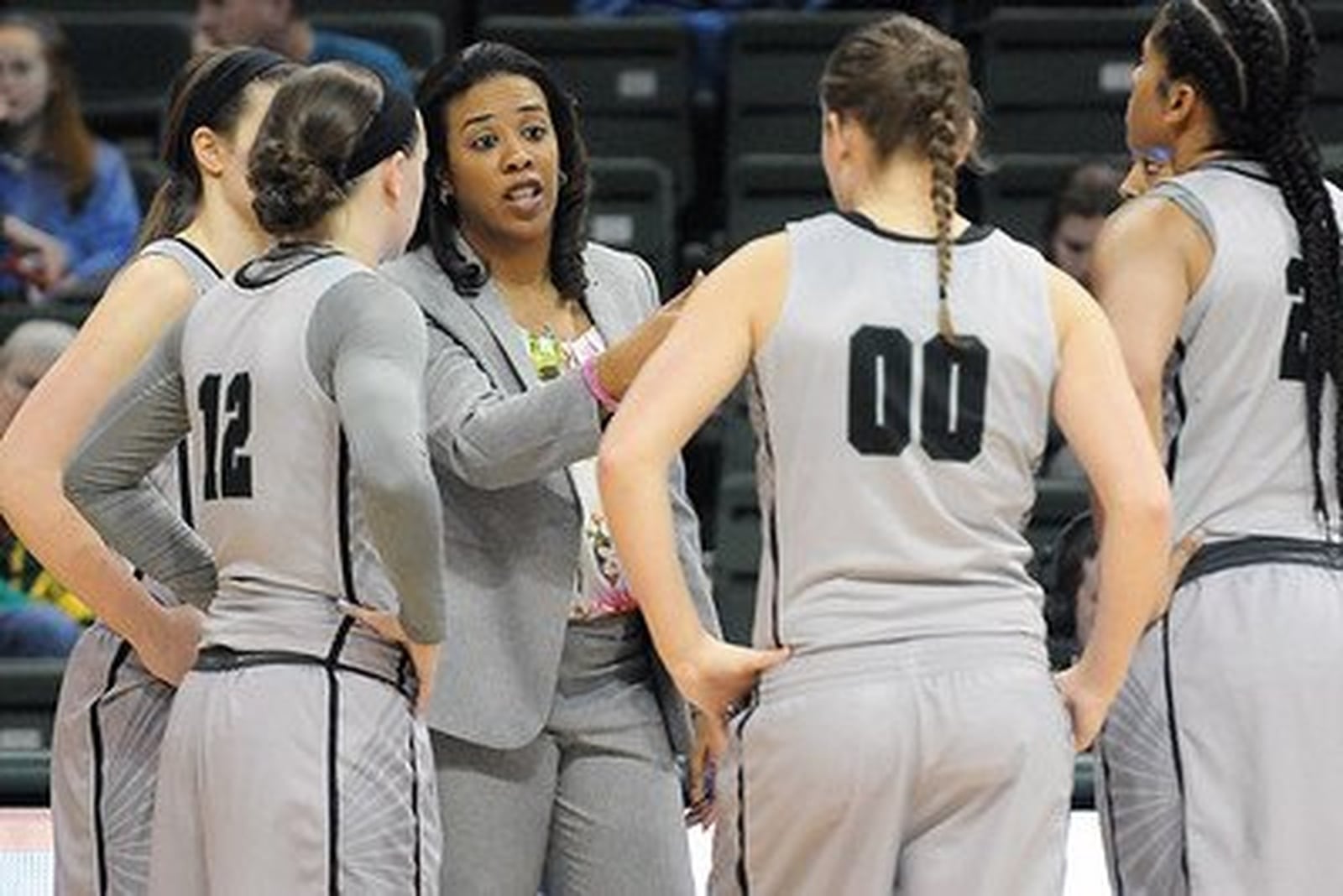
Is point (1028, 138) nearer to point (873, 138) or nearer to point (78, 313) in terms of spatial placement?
point (78, 313)

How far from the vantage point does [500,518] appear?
436 centimetres

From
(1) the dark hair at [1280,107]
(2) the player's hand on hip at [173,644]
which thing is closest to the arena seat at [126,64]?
(2) the player's hand on hip at [173,644]

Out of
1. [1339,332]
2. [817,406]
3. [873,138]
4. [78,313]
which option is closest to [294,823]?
[817,406]

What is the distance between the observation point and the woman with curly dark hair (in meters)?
4.27

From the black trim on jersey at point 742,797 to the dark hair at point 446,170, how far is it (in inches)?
34.6

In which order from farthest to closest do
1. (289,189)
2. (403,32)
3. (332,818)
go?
(403,32)
(289,189)
(332,818)

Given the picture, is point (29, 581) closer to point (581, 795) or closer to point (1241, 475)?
point (581, 795)

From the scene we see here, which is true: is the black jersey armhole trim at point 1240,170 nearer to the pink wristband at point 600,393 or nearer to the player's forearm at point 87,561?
the pink wristband at point 600,393

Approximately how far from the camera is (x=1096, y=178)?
25.9 ft

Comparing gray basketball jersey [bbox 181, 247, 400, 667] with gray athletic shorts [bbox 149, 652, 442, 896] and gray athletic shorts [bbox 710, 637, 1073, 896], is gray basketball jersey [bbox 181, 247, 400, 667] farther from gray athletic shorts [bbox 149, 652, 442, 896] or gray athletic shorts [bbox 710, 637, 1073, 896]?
gray athletic shorts [bbox 710, 637, 1073, 896]

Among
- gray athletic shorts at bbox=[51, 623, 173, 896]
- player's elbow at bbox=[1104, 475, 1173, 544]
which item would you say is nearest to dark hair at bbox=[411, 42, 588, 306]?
gray athletic shorts at bbox=[51, 623, 173, 896]

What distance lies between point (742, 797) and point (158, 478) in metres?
1.07

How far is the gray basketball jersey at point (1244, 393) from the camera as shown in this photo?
4.10m

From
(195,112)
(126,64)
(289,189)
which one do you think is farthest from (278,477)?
(126,64)
